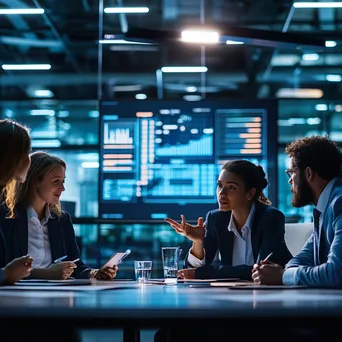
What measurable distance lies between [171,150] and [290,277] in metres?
3.34

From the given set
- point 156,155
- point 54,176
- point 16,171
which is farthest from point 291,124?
point 16,171

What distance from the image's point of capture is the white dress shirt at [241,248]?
10.9 ft

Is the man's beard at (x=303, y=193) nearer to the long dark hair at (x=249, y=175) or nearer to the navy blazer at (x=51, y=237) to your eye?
the long dark hair at (x=249, y=175)

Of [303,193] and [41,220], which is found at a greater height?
[303,193]

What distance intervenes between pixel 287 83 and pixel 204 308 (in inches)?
313

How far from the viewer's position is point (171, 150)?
571 centimetres

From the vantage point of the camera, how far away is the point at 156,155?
5703 millimetres

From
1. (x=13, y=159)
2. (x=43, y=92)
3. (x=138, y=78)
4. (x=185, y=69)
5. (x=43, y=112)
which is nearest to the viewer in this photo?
(x=13, y=159)

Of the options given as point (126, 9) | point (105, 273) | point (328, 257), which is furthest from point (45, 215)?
point (126, 9)

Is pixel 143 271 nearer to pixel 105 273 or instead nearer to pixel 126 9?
pixel 105 273

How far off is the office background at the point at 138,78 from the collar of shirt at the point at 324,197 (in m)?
2.77

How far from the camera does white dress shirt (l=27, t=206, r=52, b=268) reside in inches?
128

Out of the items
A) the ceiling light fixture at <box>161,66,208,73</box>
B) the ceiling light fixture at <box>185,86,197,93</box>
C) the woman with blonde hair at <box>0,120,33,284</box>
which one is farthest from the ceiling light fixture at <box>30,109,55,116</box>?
the woman with blonde hair at <box>0,120,33,284</box>

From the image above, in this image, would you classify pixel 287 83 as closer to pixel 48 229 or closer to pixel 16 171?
pixel 48 229
